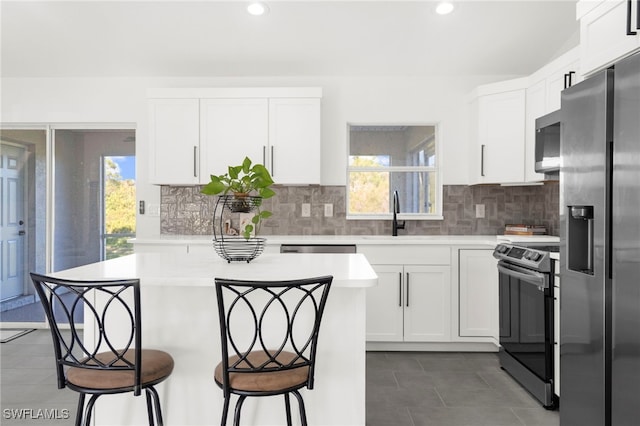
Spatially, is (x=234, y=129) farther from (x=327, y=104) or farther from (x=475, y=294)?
(x=475, y=294)

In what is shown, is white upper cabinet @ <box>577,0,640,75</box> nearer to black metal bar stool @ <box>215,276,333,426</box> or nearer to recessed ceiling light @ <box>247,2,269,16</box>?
black metal bar stool @ <box>215,276,333,426</box>

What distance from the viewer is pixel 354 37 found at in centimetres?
369

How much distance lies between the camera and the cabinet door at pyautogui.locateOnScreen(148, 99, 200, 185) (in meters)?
3.89

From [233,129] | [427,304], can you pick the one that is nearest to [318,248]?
[427,304]

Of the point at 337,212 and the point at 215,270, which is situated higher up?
the point at 337,212

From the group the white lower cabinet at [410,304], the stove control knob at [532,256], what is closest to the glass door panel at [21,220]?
the white lower cabinet at [410,304]

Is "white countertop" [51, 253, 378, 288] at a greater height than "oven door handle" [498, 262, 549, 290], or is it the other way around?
"white countertop" [51, 253, 378, 288]

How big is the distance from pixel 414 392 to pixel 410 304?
0.88 metres

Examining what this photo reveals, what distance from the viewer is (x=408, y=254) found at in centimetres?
357

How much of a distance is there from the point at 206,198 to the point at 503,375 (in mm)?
3012

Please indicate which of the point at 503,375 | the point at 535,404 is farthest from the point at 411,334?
the point at 535,404

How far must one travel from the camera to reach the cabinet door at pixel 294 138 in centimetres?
386

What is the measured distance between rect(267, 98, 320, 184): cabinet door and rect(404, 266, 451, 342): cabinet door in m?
1.26

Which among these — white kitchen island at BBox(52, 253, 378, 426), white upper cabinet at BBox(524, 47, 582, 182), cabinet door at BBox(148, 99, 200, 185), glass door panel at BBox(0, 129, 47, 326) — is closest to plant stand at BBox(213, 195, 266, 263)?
white kitchen island at BBox(52, 253, 378, 426)
